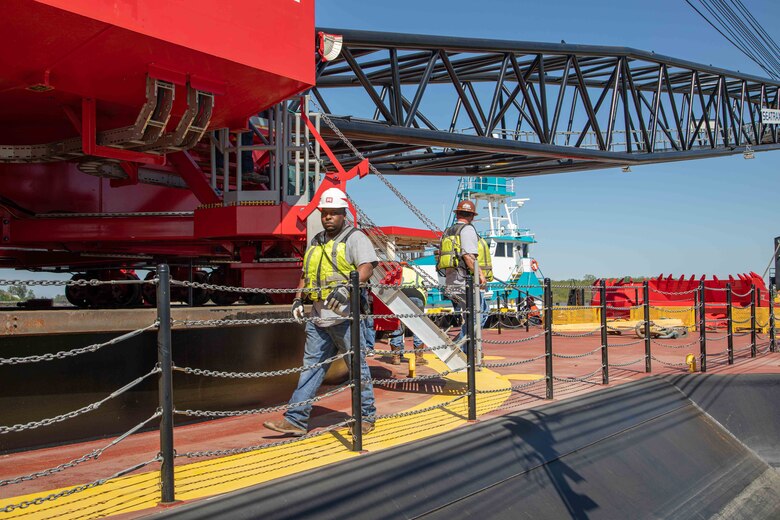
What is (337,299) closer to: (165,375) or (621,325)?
(165,375)

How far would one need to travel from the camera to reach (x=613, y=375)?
8266 millimetres

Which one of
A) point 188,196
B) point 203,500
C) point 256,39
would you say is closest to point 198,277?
point 188,196

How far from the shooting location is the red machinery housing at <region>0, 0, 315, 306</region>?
523cm

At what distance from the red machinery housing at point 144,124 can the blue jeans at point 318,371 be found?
2.39 metres

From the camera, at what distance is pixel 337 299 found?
197 inches

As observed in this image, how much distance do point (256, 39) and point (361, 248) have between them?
2.19 metres

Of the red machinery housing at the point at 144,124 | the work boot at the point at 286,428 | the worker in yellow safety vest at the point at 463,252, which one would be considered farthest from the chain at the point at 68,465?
the worker in yellow safety vest at the point at 463,252

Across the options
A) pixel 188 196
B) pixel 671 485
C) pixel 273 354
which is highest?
pixel 188 196

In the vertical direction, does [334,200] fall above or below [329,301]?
above

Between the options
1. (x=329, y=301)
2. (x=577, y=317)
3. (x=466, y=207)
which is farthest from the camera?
(x=577, y=317)

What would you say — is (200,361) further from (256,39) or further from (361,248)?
(256,39)

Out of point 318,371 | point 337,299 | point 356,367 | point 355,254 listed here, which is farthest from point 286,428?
point 355,254

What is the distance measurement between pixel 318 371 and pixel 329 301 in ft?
1.74

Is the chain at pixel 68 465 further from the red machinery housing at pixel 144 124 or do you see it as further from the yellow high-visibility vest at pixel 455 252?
the yellow high-visibility vest at pixel 455 252
